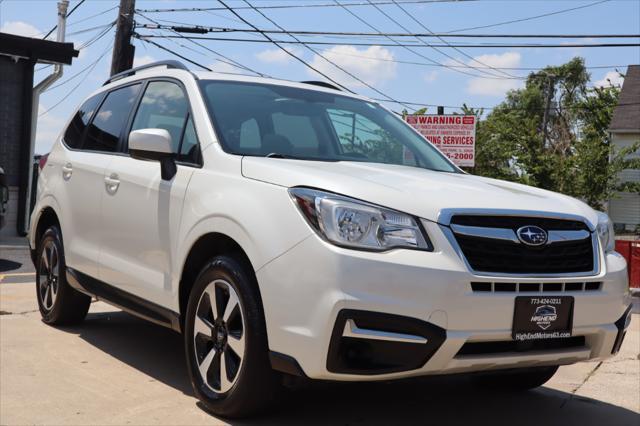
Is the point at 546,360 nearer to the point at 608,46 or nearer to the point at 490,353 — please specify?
the point at 490,353

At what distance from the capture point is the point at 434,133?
1989 centimetres

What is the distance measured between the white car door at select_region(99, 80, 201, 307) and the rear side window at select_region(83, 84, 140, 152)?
0.19 meters

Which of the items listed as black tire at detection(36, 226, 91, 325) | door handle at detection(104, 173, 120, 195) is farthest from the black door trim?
door handle at detection(104, 173, 120, 195)

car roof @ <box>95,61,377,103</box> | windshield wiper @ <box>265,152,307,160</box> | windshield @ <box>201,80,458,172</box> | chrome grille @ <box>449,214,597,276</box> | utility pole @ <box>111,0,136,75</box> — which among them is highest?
utility pole @ <box>111,0,136,75</box>

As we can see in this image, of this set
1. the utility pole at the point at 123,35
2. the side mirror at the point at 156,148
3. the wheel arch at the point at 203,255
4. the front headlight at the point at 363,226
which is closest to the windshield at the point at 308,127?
the side mirror at the point at 156,148

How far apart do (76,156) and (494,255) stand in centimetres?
337

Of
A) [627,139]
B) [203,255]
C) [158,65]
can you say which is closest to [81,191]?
[158,65]

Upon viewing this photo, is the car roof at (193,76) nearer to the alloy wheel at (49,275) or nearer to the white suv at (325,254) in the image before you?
the white suv at (325,254)

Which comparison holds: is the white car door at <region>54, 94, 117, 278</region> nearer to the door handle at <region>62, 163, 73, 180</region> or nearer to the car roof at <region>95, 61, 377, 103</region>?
the door handle at <region>62, 163, 73, 180</region>

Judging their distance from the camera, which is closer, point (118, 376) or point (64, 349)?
point (118, 376)

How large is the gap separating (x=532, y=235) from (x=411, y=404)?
4.37 feet

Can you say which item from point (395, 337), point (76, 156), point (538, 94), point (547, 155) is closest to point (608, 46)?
point (547, 155)

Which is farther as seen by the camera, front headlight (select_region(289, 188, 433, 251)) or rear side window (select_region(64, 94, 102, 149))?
rear side window (select_region(64, 94, 102, 149))

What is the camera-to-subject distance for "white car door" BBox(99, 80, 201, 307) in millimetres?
4367
